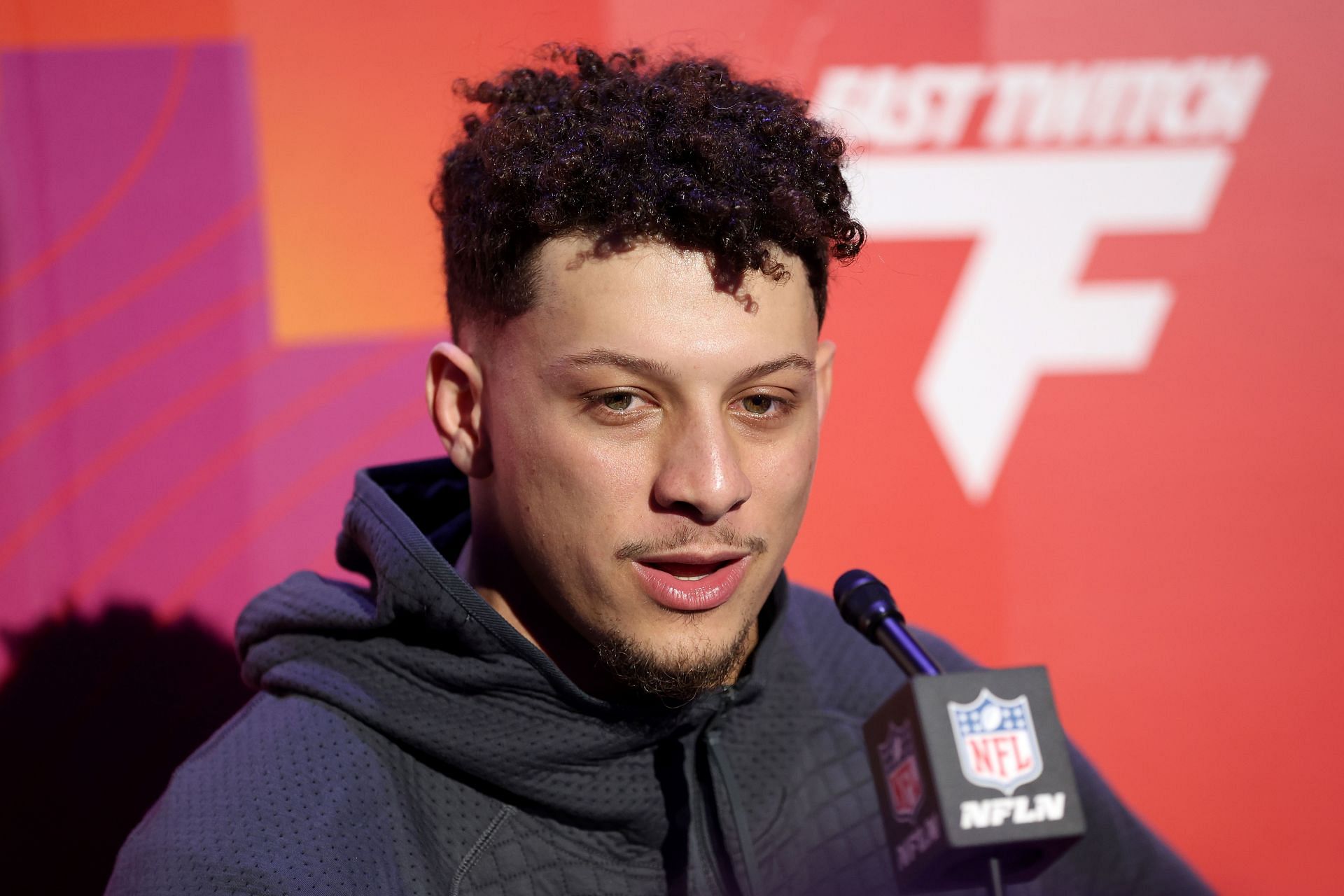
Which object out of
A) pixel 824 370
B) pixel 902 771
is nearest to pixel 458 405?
pixel 824 370

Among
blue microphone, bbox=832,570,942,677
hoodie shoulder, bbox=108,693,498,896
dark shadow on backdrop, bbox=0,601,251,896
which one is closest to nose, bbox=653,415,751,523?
blue microphone, bbox=832,570,942,677

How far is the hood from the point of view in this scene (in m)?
1.12

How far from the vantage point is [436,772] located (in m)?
1.18

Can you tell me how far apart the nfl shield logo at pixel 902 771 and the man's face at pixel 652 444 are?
0.27 m

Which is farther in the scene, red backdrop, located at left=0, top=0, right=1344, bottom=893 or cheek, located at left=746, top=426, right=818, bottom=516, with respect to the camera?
red backdrop, located at left=0, top=0, right=1344, bottom=893

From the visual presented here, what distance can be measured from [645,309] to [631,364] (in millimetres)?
51

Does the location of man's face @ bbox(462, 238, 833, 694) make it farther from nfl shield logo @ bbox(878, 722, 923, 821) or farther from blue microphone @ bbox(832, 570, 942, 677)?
nfl shield logo @ bbox(878, 722, 923, 821)

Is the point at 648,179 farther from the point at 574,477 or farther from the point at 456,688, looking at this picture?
the point at 456,688

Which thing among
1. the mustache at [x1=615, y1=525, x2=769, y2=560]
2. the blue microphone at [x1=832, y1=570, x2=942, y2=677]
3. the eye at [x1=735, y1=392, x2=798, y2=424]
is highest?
the eye at [x1=735, y1=392, x2=798, y2=424]

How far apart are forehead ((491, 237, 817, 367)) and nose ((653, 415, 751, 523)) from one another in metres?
0.06

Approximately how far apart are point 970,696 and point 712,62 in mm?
708

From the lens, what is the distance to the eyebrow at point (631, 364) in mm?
1033

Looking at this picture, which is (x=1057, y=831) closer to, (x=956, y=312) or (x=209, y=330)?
(x=956, y=312)

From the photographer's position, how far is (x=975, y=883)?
810mm
